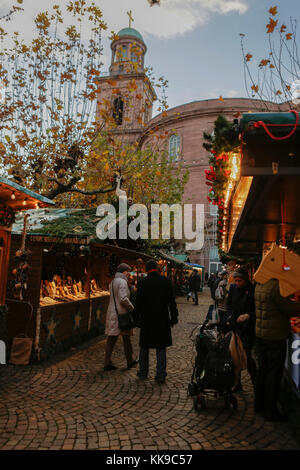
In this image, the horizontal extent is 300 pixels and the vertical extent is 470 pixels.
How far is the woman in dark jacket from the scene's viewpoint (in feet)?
15.9

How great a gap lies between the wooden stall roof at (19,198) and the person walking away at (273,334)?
13.5 ft

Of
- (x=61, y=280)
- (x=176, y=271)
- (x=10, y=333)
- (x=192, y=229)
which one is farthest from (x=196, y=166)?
(x=10, y=333)

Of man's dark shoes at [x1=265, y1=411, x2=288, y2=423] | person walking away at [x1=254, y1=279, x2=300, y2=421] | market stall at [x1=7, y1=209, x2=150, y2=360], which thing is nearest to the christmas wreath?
market stall at [x1=7, y1=209, x2=150, y2=360]

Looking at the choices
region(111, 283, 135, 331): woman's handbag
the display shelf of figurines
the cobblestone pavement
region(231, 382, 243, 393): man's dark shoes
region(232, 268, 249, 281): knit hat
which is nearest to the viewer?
the cobblestone pavement

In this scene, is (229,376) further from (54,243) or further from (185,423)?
(54,243)

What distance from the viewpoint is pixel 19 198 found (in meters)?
5.96

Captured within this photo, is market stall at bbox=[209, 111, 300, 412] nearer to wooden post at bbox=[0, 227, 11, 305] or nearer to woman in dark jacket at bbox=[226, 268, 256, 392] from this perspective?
woman in dark jacket at bbox=[226, 268, 256, 392]

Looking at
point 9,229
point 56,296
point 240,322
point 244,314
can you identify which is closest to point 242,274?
point 244,314

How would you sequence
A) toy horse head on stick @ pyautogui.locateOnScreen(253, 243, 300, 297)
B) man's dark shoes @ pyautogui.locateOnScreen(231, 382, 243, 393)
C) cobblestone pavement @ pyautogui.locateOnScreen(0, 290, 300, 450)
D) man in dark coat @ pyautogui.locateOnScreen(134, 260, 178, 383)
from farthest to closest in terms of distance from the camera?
man in dark coat @ pyautogui.locateOnScreen(134, 260, 178, 383)
man's dark shoes @ pyautogui.locateOnScreen(231, 382, 243, 393)
toy horse head on stick @ pyautogui.locateOnScreen(253, 243, 300, 297)
cobblestone pavement @ pyautogui.locateOnScreen(0, 290, 300, 450)

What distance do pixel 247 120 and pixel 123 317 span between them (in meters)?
4.56

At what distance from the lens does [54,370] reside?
596 centimetres

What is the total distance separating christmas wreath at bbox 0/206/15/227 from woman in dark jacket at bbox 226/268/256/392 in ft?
14.5

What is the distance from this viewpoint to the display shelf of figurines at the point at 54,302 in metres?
6.68

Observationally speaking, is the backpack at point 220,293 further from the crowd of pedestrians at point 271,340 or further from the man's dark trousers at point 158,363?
the crowd of pedestrians at point 271,340
